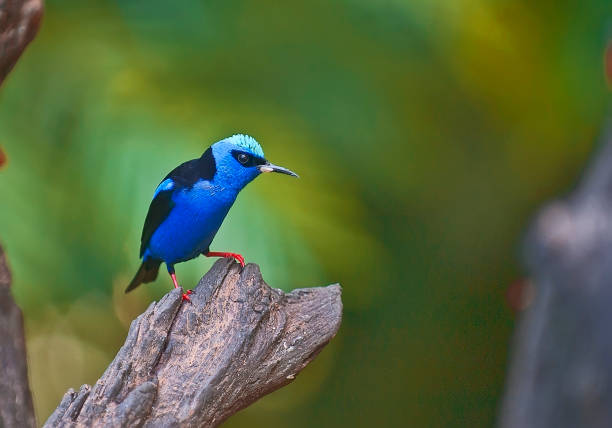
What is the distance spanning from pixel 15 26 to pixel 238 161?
2.02ft

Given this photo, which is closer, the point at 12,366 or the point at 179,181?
the point at 12,366

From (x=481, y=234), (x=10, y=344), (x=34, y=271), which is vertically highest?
(x=481, y=234)

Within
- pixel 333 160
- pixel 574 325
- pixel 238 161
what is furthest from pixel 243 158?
pixel 333 160

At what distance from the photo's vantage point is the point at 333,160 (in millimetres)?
4223

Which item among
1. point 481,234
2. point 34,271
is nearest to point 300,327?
point 34,271

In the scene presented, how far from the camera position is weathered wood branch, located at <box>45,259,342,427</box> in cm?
186

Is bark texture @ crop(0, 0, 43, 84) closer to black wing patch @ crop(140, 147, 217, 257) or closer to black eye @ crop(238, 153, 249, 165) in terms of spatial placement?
black wing patch @ crop(140, 147, 217, 257)

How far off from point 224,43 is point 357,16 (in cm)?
72

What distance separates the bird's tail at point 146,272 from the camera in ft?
7.79

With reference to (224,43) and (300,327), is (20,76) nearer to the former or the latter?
(224,43)

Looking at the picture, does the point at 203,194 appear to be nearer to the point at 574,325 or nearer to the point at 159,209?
the point at 159,209

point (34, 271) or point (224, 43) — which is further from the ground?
point (224, 43)

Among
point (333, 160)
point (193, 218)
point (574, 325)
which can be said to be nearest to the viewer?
point (193, 218)

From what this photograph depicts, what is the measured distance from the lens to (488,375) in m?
4.97
